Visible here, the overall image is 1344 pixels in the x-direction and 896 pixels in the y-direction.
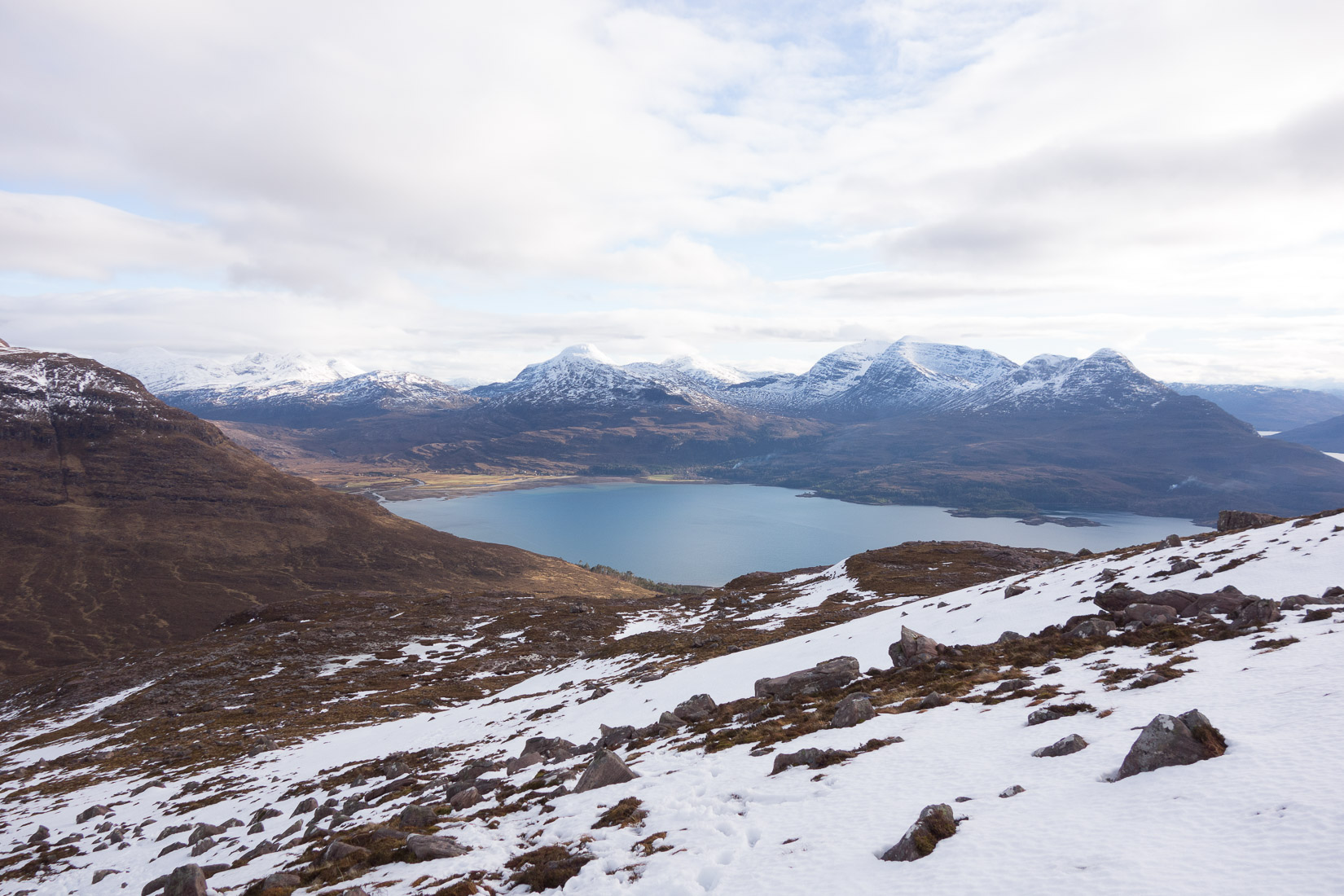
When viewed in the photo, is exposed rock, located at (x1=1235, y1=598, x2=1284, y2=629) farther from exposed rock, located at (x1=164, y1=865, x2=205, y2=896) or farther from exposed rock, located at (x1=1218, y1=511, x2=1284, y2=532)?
exposed rock, located at (x1=1218, y1=511, x2=1284, y2=532)

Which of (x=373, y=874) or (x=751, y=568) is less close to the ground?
(x=373, y=874)

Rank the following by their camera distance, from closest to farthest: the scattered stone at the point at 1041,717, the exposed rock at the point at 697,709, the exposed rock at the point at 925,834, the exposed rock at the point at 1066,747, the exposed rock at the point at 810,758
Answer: the exposed rock at the point at 925,834 < the exposed rock at the point at 1066,747 < the scattered stone at the point at 1041,717 < the exposed rock at the point at 810,758 < the exposed rock at the point at 697,709

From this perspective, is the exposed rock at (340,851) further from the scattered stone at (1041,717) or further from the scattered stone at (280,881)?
the scattered stone at (1041,717)

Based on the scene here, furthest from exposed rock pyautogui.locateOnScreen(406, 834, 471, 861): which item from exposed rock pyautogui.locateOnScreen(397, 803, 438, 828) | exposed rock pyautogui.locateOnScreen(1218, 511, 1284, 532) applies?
exposed rock pyautogui.locateOnScreen(1218, 511, 1284, 532)

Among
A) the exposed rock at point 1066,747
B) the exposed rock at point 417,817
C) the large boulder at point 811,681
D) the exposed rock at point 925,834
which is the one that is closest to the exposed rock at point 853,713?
the large boulder at point 811,681

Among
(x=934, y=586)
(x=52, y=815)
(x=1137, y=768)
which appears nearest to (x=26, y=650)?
(x=52, y=815)

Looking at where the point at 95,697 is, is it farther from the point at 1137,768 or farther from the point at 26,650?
the point at 1137,768

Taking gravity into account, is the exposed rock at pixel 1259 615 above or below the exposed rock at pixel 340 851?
above
